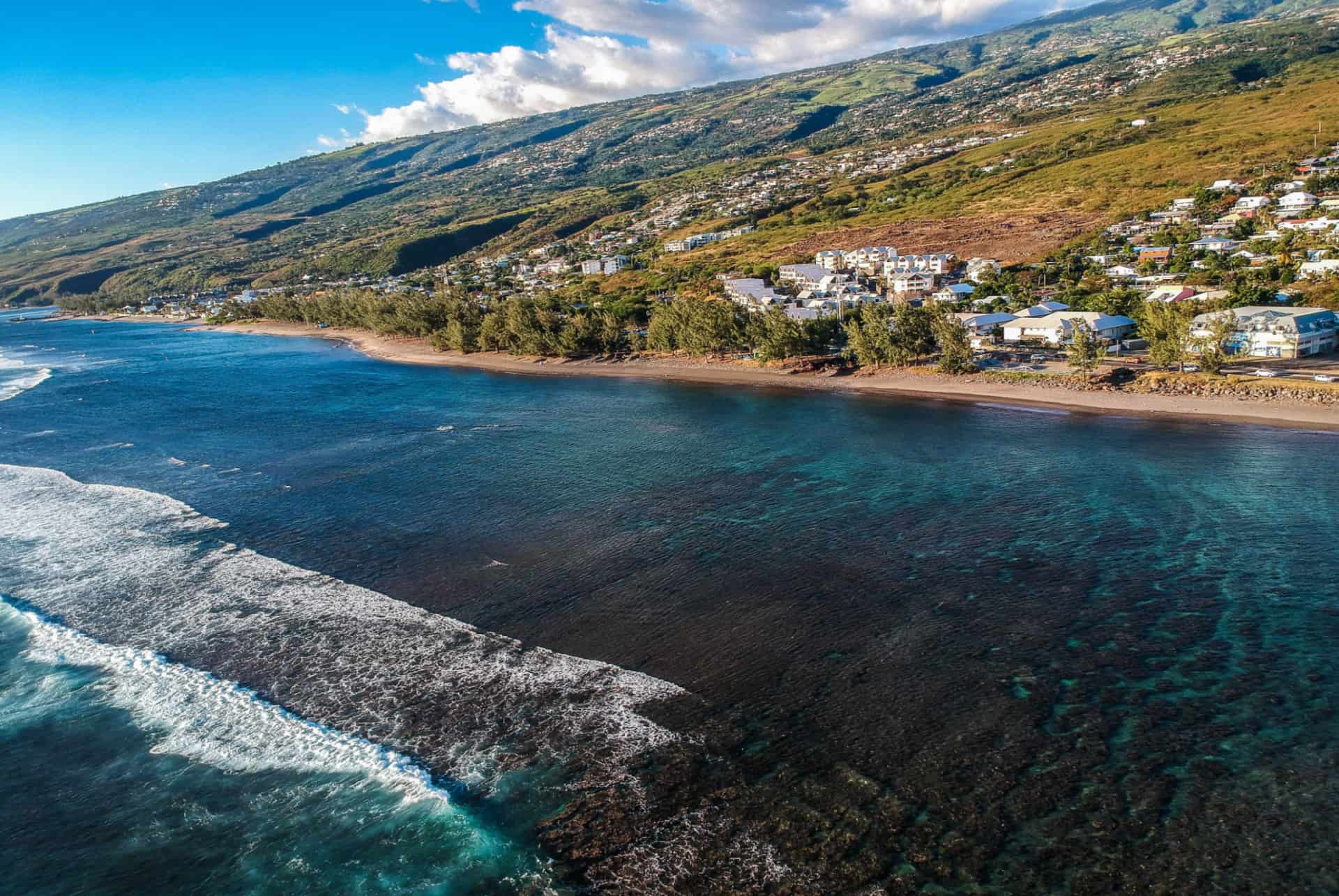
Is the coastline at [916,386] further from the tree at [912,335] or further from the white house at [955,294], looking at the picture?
the white house at [955,294]

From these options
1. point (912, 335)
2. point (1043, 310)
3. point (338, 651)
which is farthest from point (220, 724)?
point (1043, 310)

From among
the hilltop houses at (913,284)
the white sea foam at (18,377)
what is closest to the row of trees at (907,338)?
the hilltop houses at (913,284)

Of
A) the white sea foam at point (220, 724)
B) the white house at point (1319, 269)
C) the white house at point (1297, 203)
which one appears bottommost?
the white sea foam at point (220, 724)

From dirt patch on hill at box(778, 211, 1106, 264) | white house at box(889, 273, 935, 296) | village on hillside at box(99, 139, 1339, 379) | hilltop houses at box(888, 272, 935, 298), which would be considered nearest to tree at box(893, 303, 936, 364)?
village on hillside at box(99, 139, 1339, 379)

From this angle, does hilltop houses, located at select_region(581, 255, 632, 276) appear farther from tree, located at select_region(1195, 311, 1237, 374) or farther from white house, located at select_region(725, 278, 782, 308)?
tree, located at select_region(1195, 311, 1237, 374)

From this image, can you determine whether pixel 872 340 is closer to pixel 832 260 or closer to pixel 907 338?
pixel 907 338

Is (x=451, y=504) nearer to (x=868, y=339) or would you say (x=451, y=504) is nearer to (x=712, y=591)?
(x=712, y=591)
